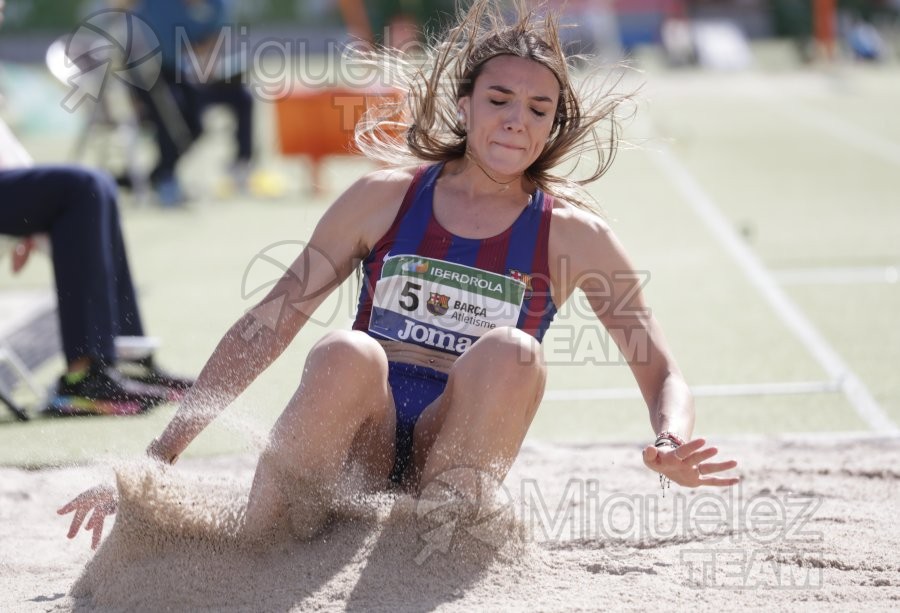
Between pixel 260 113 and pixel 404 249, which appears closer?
pixel 404 249

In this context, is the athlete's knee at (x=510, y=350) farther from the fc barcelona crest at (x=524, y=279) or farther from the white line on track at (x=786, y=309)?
the white line on track at (x=786, y=309)

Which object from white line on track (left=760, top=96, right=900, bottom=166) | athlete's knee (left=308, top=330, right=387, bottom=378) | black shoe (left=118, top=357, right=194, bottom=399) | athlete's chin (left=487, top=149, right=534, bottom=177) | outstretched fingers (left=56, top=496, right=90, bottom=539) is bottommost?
black shoe (left=118, top=357, right=194, bottom=399)

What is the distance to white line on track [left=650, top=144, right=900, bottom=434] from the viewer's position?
479 centimetres

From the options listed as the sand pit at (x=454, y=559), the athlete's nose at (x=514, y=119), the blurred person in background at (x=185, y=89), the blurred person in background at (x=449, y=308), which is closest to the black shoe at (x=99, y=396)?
the sand pit at (x=454, y=559)

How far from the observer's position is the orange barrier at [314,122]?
34.2 feet

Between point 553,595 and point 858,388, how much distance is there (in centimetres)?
260

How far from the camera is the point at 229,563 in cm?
300

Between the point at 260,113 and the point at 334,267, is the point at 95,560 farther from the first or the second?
the point at 260,113

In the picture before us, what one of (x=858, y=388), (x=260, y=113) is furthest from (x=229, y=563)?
(x=260, y=113)

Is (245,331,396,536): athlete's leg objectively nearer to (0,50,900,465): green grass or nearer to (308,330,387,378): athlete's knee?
(308,330,387,378): athlete's knee

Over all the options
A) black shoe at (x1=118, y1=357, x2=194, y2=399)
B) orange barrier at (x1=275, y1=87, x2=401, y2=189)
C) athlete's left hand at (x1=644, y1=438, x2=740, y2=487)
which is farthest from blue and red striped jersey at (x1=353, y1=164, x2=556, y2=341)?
orange barrier at (x1=275, y1=87, x2=401, y2=189)

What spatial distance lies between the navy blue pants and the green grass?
0.36 m

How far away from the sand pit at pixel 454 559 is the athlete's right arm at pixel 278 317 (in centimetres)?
10

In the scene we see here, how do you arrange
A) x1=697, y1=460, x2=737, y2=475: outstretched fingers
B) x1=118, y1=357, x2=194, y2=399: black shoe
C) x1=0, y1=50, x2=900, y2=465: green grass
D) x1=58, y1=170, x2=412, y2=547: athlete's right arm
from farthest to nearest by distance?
x1=118, y1=357, x2=194, y2=399: black shoe
x1=0, y1=50, x2=900, y2=465: green grass
x1=58, y1=170, x2=412, y2=547: athlete's right arm
x1=697, y1=460, x2=737, y2=475: outstretched fingers
